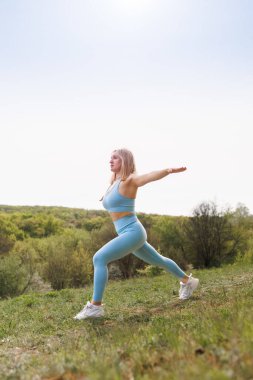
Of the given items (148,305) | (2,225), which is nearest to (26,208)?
(2,225)

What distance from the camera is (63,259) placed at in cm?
3384

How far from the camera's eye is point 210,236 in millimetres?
39562

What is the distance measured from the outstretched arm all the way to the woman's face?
463mm

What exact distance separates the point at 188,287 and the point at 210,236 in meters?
31.9

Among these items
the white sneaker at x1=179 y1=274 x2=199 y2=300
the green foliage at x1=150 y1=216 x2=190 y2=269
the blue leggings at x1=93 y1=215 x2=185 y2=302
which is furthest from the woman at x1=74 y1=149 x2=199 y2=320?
the green foliage at x1=150 y1=216 x2=190 y2=269

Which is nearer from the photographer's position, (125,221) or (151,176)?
(151,176)

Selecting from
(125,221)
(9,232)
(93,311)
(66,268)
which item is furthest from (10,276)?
(9,232)

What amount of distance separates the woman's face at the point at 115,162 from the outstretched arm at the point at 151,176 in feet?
1.52

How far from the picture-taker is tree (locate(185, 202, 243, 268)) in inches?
1556

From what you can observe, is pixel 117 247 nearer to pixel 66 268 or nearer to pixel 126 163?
pixel 126 163

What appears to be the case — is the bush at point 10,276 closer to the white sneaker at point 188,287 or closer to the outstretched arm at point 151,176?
the white sneaker at point 188,287

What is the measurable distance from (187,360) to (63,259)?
3125cm

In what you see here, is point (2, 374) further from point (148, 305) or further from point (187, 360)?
point (148, 305)

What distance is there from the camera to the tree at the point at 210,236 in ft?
130
